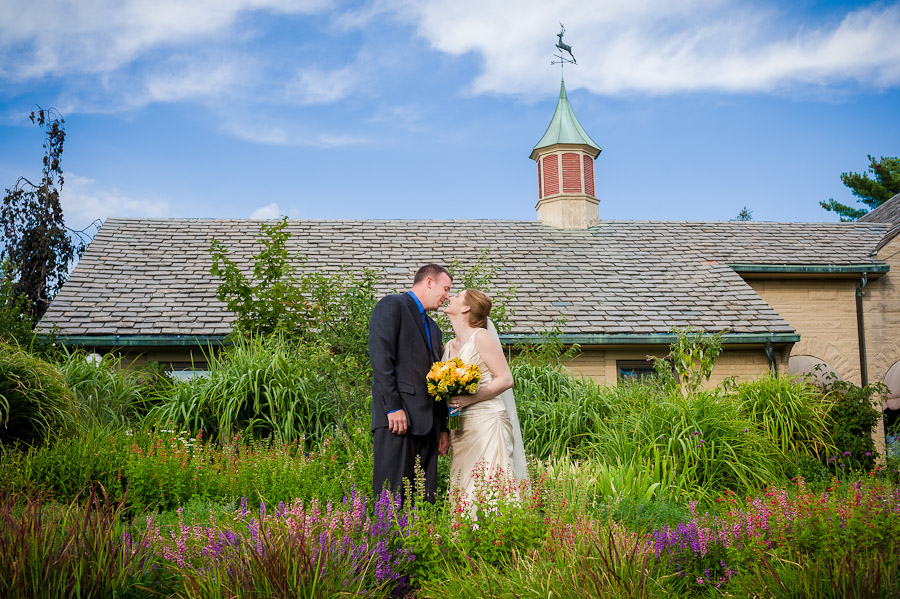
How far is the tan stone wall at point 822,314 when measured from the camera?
1542 centimetres

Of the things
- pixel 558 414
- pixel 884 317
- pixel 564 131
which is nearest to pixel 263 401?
pixel 558 414

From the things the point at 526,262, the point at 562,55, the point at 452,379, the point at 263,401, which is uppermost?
the point at 562,55

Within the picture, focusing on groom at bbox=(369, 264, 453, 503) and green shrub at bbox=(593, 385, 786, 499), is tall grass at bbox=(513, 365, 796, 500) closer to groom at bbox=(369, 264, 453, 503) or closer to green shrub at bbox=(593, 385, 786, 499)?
green shrub at bbox=(593, 385, 786, 499)

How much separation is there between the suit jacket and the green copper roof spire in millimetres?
13571

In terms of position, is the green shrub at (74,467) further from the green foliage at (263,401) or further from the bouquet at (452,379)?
the bouquet at (452,379)

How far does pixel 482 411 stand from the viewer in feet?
17.9

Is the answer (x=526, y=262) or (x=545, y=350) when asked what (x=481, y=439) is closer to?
(x=545, y=350)

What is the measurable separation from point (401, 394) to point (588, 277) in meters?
10.4

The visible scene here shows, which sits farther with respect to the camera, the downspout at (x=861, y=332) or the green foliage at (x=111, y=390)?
the downspout at (x=861, y=332)

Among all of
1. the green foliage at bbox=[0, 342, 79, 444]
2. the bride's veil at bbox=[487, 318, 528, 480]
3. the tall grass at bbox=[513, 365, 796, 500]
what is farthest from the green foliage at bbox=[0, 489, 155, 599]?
the tall grass at bbox=[513, 365, 796, 500]

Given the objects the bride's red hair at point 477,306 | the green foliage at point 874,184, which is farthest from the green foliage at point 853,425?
the green foliage at point 874,184

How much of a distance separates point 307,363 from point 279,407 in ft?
2.26

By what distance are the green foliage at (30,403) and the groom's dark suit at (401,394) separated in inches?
166

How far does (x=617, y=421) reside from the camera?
851cm
